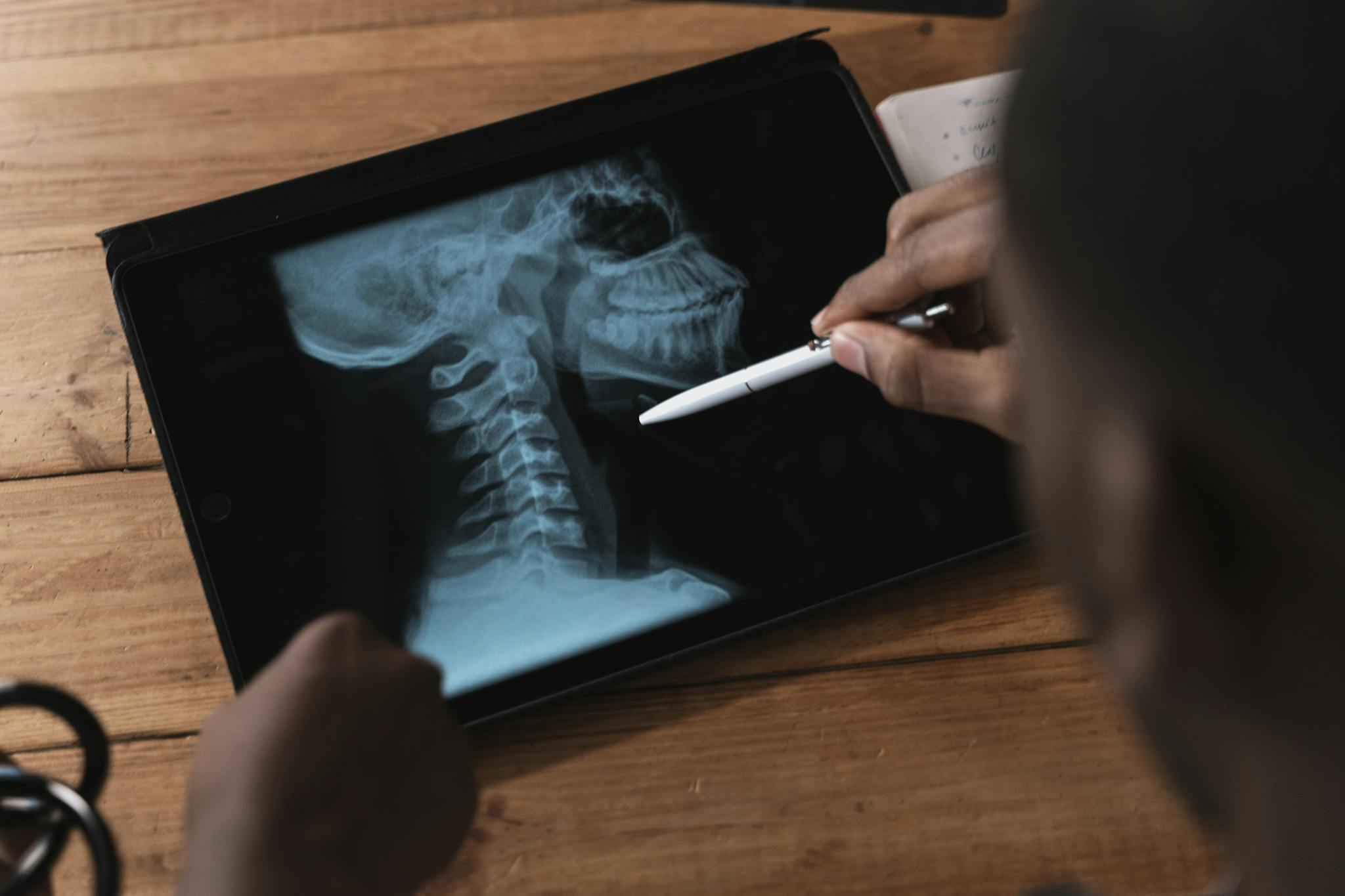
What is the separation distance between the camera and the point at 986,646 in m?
0.49

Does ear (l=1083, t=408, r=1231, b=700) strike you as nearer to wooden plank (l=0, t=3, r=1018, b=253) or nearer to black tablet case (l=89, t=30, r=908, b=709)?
black tablet case (l=89, t=30, r=908, b=709)

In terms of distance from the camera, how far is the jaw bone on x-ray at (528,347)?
0.46 meters

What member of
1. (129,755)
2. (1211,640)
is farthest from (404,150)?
(1211,640)

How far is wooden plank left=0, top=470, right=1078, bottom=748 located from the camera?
1.54 feet

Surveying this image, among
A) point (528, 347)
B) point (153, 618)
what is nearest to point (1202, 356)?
point (528, 347)

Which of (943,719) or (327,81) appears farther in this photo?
(327,81)

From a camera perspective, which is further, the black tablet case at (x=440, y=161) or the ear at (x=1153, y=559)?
the black tablet case at (x=440, y=161)

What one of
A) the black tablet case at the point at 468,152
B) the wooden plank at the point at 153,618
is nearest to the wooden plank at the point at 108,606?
the wooden plank at the point at 153,618

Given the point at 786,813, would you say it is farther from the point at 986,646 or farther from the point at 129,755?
the point at 129,755

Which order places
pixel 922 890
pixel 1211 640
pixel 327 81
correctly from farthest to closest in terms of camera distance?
pixel 327 81 < pixel 922 890 < pixel 1211 640

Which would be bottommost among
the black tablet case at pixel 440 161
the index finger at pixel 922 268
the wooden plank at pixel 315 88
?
the index finger at pixel 922 268

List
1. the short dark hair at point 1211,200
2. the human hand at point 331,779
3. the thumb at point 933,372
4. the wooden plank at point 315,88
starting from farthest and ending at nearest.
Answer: the wooden plank at point 315,88, the thumb at point 933,372, the human hand at point 331,779, the short dark hair at point 1211,200

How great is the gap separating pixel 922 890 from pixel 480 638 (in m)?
0.24

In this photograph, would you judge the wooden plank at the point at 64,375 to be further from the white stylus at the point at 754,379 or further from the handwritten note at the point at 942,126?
the handwritten note at the point at 942,126
